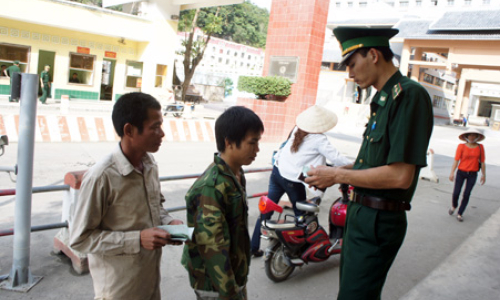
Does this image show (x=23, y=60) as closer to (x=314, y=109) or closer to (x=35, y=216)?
(x=35, y=216)

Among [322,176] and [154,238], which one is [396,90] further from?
[154,238]

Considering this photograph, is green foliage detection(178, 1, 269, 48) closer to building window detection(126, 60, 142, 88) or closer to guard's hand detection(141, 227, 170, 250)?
building window detection(126, 60, 142, 88)

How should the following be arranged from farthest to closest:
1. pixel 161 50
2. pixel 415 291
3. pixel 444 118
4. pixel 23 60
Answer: pixel 444 118
pixel 161 50
pixel 23 60
pixel 415 291

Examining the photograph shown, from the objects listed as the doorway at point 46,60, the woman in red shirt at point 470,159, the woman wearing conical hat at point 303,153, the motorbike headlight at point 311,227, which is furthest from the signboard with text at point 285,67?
the doorway at point 46,60

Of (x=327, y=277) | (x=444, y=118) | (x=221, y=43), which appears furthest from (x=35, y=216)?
(x=221, y=43)

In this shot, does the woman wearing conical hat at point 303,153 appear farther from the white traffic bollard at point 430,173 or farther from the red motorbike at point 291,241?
the white traffic bollard at point 430,173

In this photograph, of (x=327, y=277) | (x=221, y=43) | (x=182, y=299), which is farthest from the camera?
(x=221, y=43)

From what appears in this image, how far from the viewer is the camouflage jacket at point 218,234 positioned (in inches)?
74.0

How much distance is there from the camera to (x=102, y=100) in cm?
2244

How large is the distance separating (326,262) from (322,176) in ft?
8.92

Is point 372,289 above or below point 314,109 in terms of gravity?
below

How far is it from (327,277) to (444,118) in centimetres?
4673

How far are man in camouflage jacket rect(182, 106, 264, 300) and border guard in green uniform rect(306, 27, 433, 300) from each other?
1.78 ft

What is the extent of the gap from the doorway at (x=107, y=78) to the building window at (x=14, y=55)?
392 cm
